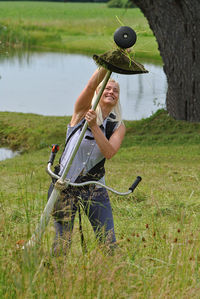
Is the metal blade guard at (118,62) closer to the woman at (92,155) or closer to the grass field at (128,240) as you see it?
the woman at (92,155)

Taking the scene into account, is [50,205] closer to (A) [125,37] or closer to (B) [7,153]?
(A) [125,37]

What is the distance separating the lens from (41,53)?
32.7 meters

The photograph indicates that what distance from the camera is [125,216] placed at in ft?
15.7

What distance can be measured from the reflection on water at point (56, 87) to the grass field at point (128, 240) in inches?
217

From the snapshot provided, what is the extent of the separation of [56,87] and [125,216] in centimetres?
1747

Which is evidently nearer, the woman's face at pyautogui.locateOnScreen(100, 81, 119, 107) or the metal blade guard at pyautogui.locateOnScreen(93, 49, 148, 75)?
the metal blade guard at pyautogui.locateOnScreen(93, 49, 148, 75)

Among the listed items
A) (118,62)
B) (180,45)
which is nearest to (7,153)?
(180,45)

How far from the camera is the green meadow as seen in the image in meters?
2.73

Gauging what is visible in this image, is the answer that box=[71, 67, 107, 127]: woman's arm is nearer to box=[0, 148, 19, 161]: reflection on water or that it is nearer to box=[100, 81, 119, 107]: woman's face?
box=[100, 81, 119, 107]: woman's face

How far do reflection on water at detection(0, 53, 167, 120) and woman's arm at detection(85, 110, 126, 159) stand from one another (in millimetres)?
10174

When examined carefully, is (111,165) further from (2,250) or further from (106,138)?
(2,250)

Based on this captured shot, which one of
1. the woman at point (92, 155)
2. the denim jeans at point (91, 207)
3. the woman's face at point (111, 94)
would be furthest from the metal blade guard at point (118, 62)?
the denim jeans at point (91, 207)

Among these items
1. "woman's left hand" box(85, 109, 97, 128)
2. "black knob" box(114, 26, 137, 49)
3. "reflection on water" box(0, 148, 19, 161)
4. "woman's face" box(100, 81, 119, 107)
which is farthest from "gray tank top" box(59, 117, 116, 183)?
"reflection on water" box(0, 148, 19, 161)

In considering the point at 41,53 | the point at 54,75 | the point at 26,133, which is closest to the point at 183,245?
the point at 26,133
